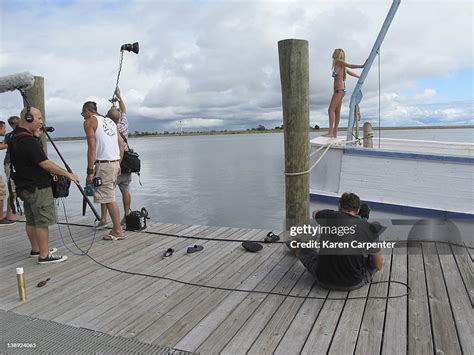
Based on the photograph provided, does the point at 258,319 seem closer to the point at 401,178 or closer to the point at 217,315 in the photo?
the point at 217,315

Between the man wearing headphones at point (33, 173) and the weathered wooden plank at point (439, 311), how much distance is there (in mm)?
3216

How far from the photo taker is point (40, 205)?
149 inches

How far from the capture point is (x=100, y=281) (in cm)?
354

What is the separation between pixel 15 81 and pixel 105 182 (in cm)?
177

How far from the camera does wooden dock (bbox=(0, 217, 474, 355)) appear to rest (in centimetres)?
244

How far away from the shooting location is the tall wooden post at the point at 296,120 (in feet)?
11.7

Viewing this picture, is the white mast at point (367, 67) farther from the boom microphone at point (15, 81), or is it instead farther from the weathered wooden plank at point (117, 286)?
the boom microphone at point (15, 81)

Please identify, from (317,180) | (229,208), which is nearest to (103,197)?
(317,180)

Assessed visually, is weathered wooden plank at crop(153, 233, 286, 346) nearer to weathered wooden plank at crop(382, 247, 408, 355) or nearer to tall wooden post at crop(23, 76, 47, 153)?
weathered wooden plank at crop(382, 247, 408, 355)

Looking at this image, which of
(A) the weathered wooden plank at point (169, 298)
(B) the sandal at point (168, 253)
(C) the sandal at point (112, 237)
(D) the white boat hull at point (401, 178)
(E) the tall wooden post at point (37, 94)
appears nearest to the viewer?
(A) the weathered wooden plank at point (169, 298)

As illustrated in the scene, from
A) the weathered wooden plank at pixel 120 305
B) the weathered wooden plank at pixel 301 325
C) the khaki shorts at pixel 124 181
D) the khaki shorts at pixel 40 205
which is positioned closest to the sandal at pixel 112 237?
the khaki shorts at pixel 124 181

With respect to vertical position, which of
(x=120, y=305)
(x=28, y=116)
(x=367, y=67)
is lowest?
(x=120, y=305)

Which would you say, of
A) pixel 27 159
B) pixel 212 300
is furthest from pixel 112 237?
pixel 212 300

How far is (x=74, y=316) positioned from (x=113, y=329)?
0.41m
